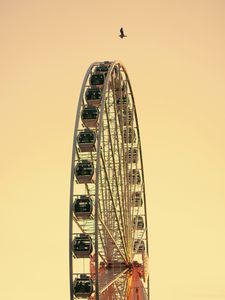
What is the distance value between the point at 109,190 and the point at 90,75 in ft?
23.6

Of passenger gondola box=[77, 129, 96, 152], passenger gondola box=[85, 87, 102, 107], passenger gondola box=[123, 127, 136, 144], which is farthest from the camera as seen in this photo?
passenger gondola box=[123, 127, 136, 144]

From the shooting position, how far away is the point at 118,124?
46.1 meters

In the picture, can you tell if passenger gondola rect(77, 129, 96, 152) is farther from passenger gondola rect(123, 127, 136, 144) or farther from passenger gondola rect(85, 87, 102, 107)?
passenger gondola rect(123, 127, 136, 144)

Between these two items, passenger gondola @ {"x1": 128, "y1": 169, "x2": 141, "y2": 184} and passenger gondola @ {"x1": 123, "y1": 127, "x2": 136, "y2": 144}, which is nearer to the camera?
passenger gondola @ {"x1": 123, "y1": 127, "x2": 136, "y2": 144}

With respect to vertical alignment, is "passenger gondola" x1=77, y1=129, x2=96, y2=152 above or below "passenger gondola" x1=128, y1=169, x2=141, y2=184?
above

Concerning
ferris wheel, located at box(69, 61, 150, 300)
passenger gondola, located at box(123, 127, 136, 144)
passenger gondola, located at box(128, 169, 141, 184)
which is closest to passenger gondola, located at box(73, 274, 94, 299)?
ferris wheel, located at box(69, 61, 150, 300)

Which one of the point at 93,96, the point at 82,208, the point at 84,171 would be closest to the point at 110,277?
the point at 82,208

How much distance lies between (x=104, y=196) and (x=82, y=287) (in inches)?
215

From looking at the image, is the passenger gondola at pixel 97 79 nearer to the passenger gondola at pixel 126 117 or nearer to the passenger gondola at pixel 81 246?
the passenger gondola at pixel 126 117

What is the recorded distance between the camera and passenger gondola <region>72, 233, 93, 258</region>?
3588 centimetres

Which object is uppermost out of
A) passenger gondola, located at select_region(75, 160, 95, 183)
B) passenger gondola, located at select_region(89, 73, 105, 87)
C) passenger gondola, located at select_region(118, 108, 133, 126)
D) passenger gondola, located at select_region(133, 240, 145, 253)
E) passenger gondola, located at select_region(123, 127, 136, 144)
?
passenger gondola, located at select_region(89, 73, 105, 87)

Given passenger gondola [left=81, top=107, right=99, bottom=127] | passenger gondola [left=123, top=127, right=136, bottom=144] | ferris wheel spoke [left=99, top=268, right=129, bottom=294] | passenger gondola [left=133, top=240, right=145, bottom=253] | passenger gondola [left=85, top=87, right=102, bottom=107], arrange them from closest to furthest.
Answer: ferris wheel spoke [left=99, top=268, right=129, bottom=294] < passenger gondola [left=81, top=107, right=99, bottom=127] < passenger gondola [left=85, top=87, right=102, bottom=107] < passenger gondola [left=123, top=127, right=136, bottom=144] < passenger gondola [left=133, top=240, right=145, bottom=253]

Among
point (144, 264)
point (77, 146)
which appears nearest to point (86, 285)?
point (77, 146)

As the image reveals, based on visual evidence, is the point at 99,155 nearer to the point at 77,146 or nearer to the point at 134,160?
the point at 77,146
